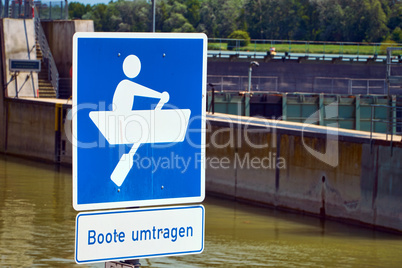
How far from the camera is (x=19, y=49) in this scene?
3562cm

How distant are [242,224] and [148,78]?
1806 cm

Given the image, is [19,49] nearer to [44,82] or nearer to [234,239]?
[44,82]

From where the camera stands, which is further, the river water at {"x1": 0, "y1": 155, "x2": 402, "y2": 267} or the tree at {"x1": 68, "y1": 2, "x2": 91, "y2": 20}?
the tree at {"x1": 68, "y1": 2, "x2": 91, "y2": 20}

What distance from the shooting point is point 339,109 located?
41.5m

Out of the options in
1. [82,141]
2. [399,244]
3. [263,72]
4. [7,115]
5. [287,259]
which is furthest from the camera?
[263,72]

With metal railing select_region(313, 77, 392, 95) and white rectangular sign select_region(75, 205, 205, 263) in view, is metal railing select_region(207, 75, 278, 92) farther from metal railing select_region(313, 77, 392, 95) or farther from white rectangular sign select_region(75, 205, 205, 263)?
white rectangular sign select_region(75, 205, 205, 263)

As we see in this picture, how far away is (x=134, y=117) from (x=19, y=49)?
3383 cm

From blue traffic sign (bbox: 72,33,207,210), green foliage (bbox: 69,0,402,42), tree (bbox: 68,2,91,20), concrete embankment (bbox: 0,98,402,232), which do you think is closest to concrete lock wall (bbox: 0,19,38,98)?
concrete embankment (bbox: 0,98,402,232)

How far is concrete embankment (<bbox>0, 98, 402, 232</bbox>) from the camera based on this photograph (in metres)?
20.0

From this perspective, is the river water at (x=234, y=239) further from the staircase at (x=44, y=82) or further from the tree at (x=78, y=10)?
the tree at (x=78, y=10)

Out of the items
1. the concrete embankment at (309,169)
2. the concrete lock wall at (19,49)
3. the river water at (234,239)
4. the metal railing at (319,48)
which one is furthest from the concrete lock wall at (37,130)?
the metal railing at (319,48)

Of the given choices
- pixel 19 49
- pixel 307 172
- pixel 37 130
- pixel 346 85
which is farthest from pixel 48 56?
pixel 346 85

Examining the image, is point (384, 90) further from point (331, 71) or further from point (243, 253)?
point (243, 253)

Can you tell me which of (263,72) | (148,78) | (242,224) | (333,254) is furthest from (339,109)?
(148,78)
